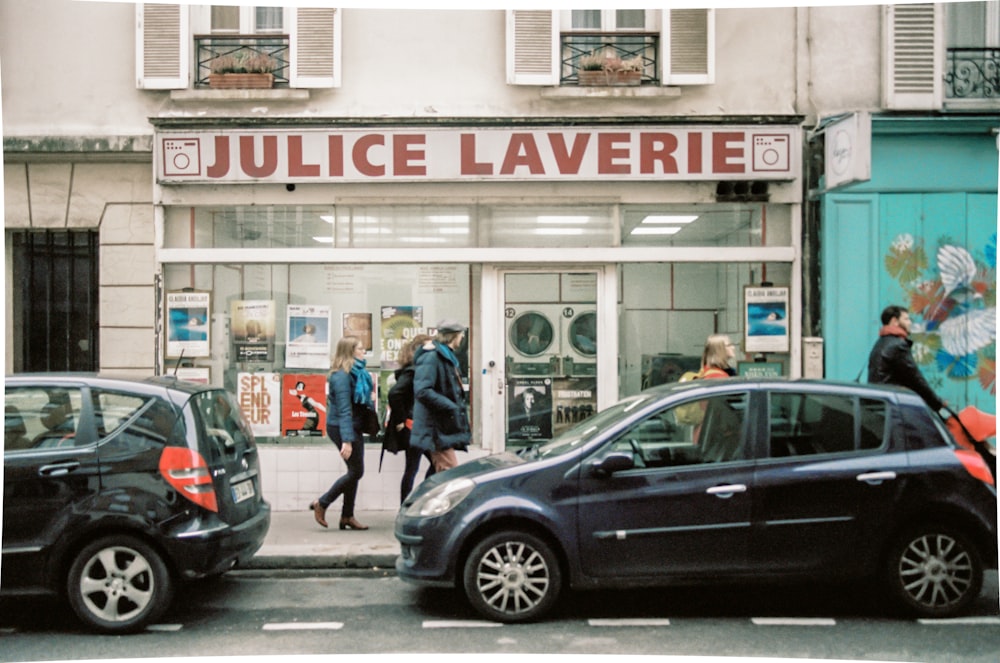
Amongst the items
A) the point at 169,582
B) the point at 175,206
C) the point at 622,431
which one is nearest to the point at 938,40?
the point at 622,431

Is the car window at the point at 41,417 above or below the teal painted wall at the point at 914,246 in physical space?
below

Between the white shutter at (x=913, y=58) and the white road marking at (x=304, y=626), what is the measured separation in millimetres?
7596

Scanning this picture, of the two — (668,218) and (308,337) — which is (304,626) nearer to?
(308,337)

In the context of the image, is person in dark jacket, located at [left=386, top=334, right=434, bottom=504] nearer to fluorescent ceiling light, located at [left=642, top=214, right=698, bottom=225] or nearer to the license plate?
the license plate

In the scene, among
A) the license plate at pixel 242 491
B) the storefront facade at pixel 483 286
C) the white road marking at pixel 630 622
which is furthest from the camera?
the storefront facade at pixel 483 286

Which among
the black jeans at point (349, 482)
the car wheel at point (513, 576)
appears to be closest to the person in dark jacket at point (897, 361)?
the car wheel at point (513, 576)

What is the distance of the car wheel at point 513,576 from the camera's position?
20.2 ft

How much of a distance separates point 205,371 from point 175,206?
5.75 ft

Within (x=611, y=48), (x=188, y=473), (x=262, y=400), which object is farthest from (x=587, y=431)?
(x=611, y=48)

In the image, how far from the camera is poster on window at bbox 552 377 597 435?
34.3 feet

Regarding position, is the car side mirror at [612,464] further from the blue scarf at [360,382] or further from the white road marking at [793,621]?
the blue scarf at [360,382]

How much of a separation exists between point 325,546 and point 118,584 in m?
2.36

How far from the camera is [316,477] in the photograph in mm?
10250

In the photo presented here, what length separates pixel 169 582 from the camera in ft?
20.0
